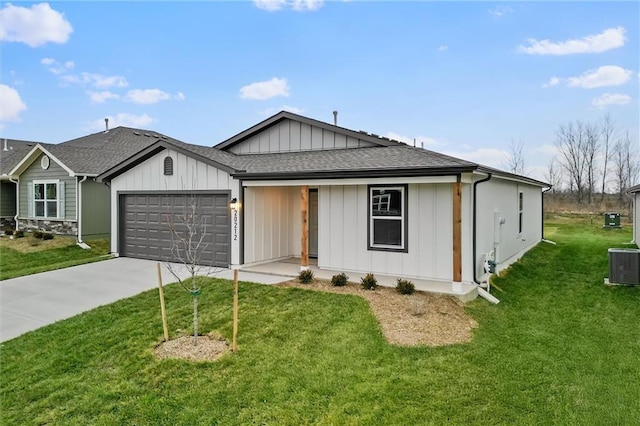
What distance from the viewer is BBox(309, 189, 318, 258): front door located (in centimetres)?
1131

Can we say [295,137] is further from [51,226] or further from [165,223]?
[51,226]

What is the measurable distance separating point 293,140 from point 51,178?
10.5 metres

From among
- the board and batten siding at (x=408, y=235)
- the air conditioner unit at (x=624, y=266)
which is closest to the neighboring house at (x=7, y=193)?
the board and batten siding at (x=408, y=235)

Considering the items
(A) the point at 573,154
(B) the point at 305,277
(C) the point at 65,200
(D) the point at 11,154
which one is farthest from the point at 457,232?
(A) the point at 573,154

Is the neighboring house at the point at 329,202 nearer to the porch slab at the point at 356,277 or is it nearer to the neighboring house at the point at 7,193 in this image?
the porch slab at the point at 356,277

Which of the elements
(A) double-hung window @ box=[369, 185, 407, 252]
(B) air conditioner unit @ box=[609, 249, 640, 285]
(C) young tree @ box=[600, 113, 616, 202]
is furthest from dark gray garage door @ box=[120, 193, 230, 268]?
(C) young tree @ box=[600, 113, 616, 202]

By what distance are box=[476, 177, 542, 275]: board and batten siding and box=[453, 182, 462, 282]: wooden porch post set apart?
4.75 feet

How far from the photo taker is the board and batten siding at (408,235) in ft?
27.2

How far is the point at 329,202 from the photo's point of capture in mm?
9586

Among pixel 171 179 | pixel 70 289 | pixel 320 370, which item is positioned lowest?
pixel 320 370

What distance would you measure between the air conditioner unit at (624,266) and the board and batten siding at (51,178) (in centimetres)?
1745

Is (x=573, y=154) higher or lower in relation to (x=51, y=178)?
higher

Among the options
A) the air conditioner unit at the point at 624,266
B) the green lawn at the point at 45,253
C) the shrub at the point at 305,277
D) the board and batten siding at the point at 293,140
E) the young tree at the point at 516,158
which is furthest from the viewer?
the young tree at the point at 516,158

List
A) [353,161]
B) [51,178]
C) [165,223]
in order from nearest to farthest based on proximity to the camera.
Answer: [353,161] < [165,223] < [51,178]
